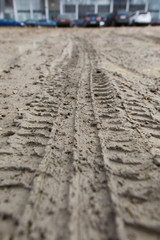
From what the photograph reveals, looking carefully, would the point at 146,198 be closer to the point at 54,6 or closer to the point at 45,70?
the point at 45,70

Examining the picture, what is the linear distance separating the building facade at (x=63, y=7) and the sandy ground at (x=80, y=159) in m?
35.2

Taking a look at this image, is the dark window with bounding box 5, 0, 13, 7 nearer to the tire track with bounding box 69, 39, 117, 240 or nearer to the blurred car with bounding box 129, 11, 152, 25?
the blurred car with bounding box 129, 11, 152, 25

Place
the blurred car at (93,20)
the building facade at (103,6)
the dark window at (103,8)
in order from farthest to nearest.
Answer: the dark window at (103,8) < the building facade at (103,6) < the blurred car at (93,20)

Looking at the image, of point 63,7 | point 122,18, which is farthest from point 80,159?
point 63,7

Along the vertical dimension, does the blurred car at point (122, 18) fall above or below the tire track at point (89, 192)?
above

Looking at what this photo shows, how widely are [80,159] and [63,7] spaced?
128 ft

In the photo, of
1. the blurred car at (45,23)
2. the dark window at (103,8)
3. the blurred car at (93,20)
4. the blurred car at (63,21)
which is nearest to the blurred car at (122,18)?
the blurred car at (93,20)

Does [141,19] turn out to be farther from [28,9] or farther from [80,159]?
[28,9]

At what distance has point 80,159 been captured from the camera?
194 cm

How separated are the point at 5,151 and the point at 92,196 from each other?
3.86 ft

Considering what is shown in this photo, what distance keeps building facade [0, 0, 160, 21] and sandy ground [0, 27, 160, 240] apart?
115 ft

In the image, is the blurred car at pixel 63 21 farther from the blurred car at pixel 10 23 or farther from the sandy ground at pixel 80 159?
the sandy ground at pixel 80 159

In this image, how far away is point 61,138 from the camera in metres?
2.28

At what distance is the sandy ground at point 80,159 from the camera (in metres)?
1.36
